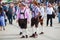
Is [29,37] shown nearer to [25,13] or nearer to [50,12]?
[25,13]

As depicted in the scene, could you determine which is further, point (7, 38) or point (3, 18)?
point (3, 18)

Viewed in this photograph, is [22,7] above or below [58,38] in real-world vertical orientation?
above

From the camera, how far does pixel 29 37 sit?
1419 centimetres

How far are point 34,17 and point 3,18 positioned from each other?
400cm

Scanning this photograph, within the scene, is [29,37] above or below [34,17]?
below

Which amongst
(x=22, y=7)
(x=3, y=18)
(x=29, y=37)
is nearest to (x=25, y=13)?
(x=22, y=7)

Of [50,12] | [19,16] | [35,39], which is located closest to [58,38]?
[35,39]

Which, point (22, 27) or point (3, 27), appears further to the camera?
point (3, 27)

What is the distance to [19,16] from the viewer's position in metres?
13.9

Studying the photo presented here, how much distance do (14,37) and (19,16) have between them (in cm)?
109

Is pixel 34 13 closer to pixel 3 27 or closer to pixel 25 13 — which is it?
pixel 25 13

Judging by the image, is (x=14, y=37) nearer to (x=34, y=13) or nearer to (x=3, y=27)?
(x=34, y=13)

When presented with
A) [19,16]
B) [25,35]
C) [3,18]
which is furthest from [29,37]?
[3,18]

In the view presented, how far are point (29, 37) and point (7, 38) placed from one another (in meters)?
1.02
